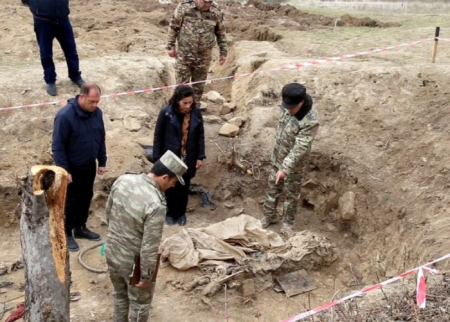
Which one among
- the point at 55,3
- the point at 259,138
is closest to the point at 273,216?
the point at 259,138

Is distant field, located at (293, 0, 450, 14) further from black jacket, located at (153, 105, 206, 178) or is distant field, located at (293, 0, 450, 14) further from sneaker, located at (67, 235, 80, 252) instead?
sneaker, located at (67, 235, 80, 252)

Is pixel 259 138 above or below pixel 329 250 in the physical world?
above

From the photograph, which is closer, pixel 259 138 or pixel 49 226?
pixel 49 226

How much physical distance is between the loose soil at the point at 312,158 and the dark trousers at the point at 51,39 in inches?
14.1

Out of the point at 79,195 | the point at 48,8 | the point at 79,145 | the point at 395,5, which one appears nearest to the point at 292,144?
the point at 79,145

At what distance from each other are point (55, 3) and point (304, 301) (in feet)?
15.9

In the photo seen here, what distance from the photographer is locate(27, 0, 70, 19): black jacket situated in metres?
6.50

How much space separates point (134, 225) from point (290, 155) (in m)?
2.31

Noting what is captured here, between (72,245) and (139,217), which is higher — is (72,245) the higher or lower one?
the lower one

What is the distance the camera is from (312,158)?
677 centimetres

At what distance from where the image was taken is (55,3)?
21.4 feet

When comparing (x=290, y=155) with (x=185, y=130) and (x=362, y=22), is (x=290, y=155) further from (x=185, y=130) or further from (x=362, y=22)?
(x=362, y=22)

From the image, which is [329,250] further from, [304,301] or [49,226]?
[49,226]

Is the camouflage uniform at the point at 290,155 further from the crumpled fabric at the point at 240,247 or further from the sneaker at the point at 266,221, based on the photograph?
the crumpled fabric at the point at 240,247
